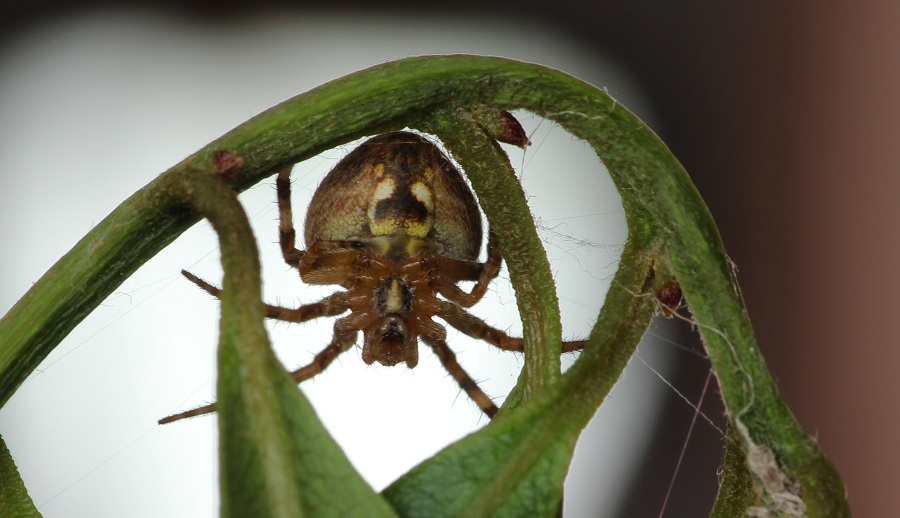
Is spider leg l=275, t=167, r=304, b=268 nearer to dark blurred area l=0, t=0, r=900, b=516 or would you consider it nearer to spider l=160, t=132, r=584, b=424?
spider l=160, t=132, r=584, b=424

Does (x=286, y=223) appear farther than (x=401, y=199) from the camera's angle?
Yes

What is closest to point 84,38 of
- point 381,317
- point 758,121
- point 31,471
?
Answer: point 31,471

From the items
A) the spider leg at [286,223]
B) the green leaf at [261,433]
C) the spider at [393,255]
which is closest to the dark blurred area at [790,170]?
the spider at [393,255]

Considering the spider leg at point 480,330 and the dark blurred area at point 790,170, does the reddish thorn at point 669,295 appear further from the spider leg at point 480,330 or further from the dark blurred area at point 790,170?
the dark blurred area at point 790,170

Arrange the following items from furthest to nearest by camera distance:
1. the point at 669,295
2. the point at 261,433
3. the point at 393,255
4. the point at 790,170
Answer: the point at 790,170 → the point at 393,255 → the point at 669,295 → the point at 261,433

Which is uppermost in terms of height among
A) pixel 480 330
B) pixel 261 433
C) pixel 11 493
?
pixel 480 330

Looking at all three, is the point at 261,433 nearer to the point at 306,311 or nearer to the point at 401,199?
the point at 401,199

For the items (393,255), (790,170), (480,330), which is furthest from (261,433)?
(790,170)
